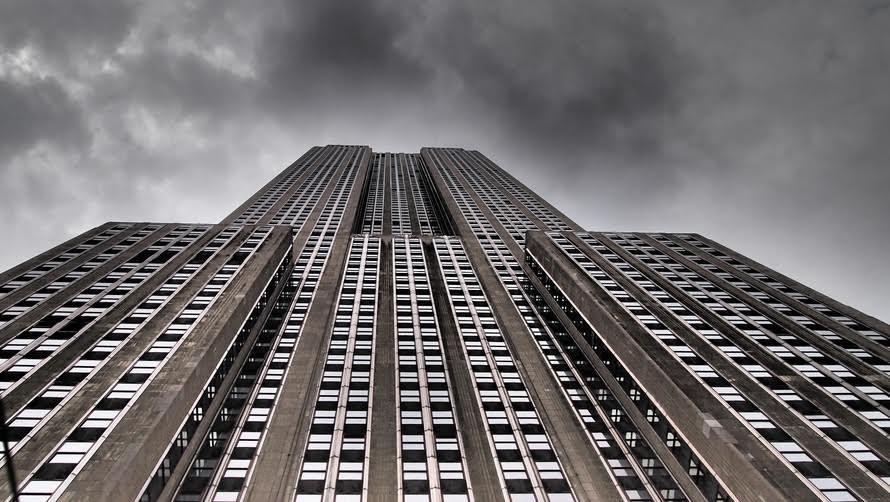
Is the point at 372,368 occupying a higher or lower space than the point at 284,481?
higher

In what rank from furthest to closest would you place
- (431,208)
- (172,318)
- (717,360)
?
(431,208) → (172,318) → (717,360)

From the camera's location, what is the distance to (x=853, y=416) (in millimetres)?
41156

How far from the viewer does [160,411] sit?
130 feet

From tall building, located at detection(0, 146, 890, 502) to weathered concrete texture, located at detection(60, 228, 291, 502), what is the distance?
193mm

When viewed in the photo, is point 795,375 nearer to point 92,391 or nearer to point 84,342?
point 92,391

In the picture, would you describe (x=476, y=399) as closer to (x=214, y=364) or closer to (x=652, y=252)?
(x=214, y=364)

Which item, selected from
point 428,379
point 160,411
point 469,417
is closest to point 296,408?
point 160,411

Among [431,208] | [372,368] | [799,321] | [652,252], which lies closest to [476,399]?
[372,368]

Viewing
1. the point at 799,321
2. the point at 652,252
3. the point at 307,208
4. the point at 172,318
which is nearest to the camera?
the point at 172,318

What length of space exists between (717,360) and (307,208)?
103m

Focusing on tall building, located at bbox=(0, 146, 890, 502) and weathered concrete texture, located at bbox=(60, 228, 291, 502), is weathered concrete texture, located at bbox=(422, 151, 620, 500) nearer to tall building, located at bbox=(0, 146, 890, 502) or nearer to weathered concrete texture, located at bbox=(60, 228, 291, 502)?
tall building, located at bbox=(0, 146, 890, 502)

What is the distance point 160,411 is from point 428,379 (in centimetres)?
2471

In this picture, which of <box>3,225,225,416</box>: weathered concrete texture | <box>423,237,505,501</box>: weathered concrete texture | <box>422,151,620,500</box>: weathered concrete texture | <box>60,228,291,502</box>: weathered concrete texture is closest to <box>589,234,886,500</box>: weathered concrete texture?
<box>422,151,620,500</box>: weathered concrete texture

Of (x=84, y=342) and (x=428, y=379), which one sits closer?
(x=84, y=342)
